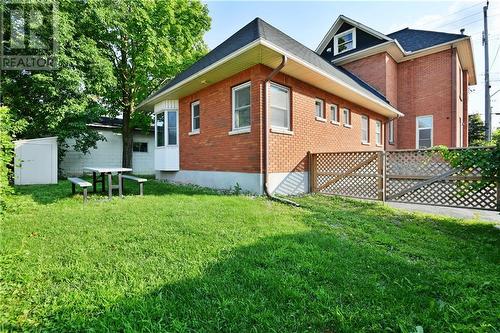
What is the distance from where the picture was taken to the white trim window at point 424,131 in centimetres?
1479

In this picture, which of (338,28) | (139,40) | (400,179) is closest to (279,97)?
(400,179)

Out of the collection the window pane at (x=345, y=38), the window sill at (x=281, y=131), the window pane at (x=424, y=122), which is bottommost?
the window sill at (x=281, y=131)

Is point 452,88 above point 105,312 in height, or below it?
above

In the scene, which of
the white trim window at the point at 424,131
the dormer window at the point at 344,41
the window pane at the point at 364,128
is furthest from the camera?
the dormer window at the point at 344,41

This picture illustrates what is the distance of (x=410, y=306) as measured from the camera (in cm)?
222

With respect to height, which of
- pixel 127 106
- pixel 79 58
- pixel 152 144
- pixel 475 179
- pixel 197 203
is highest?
pixel 79 58

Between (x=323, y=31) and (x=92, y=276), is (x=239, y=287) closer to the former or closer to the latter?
(x=92, y=276)

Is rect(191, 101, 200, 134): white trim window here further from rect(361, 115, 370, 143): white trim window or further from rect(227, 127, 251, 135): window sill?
rect(361, 115, 370, 143): white trim window

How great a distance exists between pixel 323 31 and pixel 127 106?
45.9ft

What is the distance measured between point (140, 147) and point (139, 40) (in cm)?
774

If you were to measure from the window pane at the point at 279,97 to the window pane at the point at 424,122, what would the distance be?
461 inches

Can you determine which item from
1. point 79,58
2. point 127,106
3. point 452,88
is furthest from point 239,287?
point 452,88

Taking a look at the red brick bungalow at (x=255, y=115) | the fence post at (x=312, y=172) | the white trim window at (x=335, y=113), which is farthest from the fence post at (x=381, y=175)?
the white trim window at (x=335, y=113)

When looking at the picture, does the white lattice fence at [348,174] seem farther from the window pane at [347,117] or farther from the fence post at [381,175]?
the window pane at [347,117]
